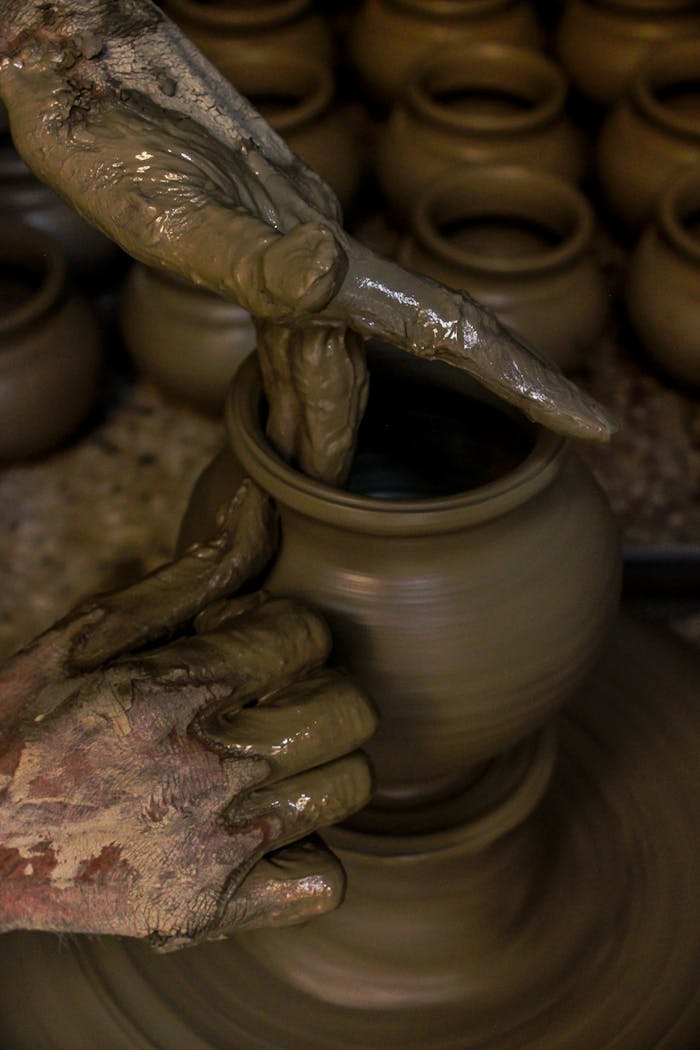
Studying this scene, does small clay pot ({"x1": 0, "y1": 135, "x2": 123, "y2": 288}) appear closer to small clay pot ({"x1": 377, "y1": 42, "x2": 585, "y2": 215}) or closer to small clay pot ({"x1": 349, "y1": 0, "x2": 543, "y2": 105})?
small clay pot ({"x1": 377, "y1": 42, "x2": 585, "y2": 215})

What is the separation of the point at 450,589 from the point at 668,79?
2.10 meters

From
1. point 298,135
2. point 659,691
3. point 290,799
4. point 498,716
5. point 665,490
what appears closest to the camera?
point 290,799

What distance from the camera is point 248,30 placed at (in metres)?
2.90

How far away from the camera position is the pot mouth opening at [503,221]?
7.55ft

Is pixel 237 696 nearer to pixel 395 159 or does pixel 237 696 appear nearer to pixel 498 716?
pixel 498 716

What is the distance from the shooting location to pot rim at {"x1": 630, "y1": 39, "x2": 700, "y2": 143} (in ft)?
8.70

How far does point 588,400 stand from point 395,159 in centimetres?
170

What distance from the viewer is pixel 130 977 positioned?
1483 mm

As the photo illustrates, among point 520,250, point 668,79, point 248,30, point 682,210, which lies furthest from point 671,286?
point 248,30

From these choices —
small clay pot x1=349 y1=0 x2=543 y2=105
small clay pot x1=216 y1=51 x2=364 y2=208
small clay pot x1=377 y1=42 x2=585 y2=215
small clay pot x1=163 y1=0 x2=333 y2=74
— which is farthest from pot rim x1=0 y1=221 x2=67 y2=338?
small clay pot x1=349 y1=0 x2=543 y2=105

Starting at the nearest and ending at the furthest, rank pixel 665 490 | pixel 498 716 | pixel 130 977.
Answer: pixel 498 716, pixel 130 977, pixel 665 490

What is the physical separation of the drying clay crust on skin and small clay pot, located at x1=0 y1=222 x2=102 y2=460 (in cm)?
116

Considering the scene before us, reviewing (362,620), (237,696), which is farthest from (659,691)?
(237,696)

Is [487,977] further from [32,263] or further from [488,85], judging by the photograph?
[488,85]
